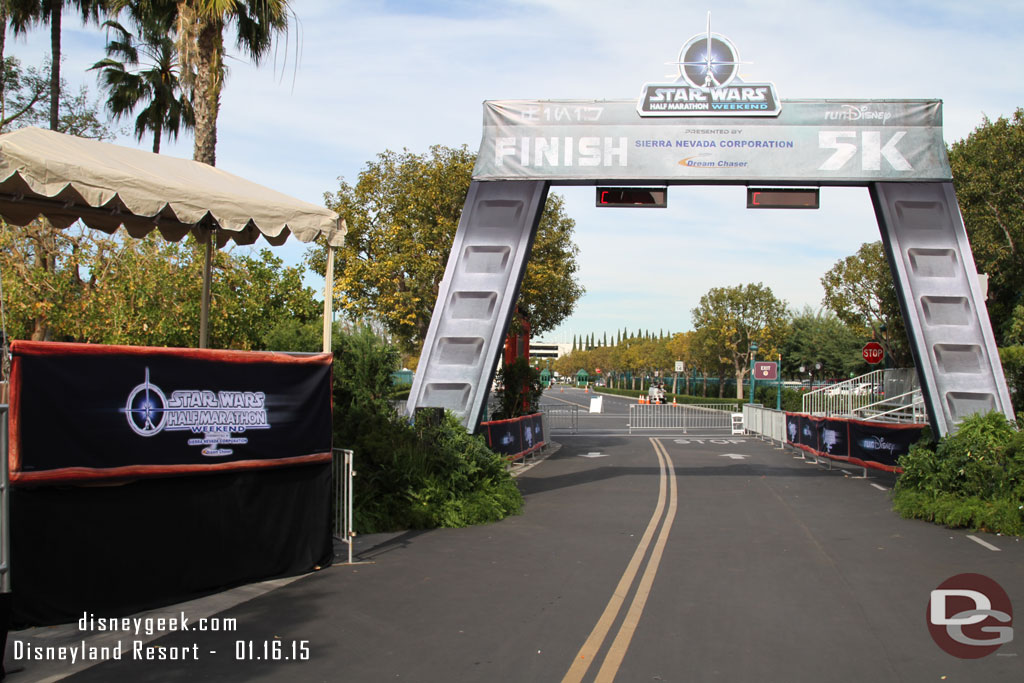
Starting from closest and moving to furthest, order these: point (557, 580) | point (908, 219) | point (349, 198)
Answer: point (557, 580), point (908, 219), point (349, 198)

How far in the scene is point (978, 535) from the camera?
12.2 m

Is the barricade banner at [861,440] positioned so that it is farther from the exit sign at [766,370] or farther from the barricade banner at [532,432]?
the exit sign at [766,370]

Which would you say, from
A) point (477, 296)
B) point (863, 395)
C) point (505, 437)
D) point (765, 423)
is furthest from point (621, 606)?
point (863, 395)

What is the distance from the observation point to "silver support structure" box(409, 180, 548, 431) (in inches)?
625

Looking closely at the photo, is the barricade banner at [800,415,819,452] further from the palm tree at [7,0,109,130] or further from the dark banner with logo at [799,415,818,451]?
the palm tree at [7,0,109,130]

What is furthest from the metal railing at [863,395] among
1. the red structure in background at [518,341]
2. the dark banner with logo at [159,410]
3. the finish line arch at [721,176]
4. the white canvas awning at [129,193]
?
the dark banner with logo at [159,410]

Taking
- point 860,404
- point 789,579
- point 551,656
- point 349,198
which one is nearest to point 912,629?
point 789,579

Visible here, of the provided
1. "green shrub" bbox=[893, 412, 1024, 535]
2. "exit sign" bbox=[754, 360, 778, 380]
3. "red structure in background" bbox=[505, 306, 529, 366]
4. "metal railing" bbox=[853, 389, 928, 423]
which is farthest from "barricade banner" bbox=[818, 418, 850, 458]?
"exit sign" bbox=[754, 360, 778, 380]

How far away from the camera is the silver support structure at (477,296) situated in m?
15.9

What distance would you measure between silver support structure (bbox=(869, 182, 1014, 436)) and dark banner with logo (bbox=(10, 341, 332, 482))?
11472 mm

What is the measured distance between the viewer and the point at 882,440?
19188 mm

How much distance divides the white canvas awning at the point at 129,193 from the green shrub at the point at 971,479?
33.4ft

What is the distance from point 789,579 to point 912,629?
205 cm

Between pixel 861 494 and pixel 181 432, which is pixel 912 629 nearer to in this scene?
pixel 181 432
